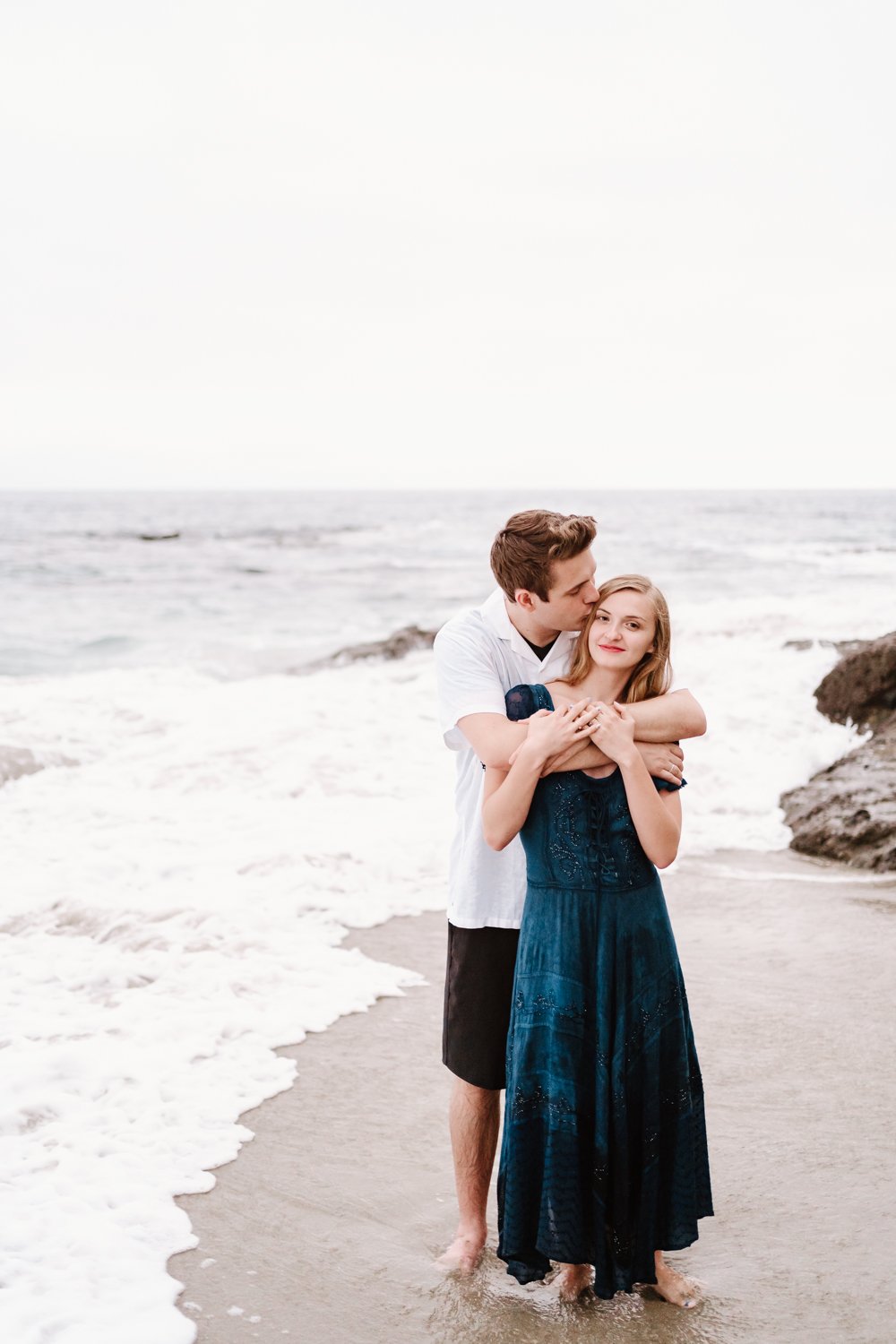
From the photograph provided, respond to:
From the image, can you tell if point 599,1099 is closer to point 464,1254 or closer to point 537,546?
point 464,1254

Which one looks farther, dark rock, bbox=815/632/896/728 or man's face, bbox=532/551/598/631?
dark rock, bbox=815/632/896/728

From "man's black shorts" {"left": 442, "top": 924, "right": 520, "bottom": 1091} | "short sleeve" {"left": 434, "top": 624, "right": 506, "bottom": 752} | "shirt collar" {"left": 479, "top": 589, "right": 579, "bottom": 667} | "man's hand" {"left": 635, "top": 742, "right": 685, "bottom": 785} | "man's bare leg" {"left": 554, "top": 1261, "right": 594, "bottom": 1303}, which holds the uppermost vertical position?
"shirt collar" {"left": 479, "top": 589, "right": 579, "bottom": 667}

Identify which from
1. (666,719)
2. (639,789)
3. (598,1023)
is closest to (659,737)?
(666,719)

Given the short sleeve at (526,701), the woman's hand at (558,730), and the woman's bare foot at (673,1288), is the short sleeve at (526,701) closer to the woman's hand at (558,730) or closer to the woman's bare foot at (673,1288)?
the woman's hand at (558,730)

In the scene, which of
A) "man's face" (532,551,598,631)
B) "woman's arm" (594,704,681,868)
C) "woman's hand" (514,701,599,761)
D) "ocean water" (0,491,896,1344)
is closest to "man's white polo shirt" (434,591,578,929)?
"man's face" (532,551,598,631)

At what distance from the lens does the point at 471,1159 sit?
316cm

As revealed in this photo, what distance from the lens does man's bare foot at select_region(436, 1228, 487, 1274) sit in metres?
3.10

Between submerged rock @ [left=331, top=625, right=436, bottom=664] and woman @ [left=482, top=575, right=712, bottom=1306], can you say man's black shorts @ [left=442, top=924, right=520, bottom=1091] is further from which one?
submerged rock @ [left=331, top=625, right=436, bottom=664]

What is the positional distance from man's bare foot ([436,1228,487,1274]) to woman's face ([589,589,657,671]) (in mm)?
1602

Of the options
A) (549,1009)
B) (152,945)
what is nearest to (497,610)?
(549,1009)

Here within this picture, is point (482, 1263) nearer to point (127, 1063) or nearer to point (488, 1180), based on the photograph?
point (488, 1180)

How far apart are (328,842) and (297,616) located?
55.2 ft

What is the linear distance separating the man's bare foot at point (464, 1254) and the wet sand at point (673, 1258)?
39 millimetres

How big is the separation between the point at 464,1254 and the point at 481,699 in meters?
1.51
